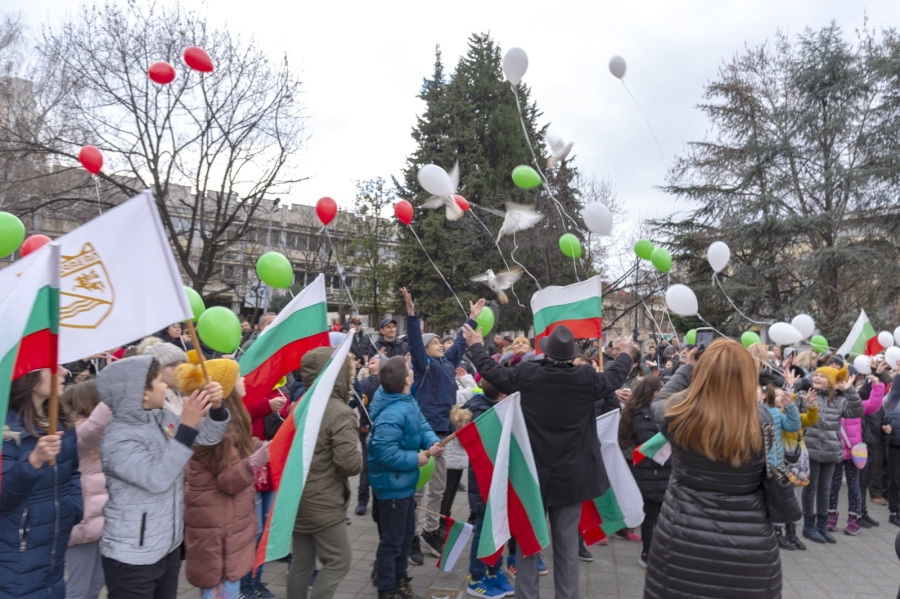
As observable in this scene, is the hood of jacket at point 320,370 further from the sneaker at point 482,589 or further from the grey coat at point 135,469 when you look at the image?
the sneaker at point 482,589

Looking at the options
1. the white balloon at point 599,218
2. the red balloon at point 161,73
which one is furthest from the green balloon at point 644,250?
the red balloon at point 161,73

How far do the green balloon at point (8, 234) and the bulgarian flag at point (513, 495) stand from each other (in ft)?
16.8

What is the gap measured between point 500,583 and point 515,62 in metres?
5.69

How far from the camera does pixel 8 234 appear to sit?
6465 millimetres

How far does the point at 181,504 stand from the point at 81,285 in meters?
1.29

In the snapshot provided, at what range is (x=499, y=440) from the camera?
4793 millimetres

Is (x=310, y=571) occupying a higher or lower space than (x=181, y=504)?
lower

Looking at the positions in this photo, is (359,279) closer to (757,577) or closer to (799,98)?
(799,98)

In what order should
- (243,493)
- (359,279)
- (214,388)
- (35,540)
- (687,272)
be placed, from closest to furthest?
(35,540) < (214,388) < (243,493) < (687,272) < (359,279)

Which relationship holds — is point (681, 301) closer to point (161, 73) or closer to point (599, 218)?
point (599, 218)

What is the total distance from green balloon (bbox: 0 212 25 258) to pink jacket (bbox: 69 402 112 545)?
350cm

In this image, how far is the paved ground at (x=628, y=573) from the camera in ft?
18.1

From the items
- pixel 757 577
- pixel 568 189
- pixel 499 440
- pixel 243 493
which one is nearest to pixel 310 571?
pixel 243 493

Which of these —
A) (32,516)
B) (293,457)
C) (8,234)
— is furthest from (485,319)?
(32,516)
